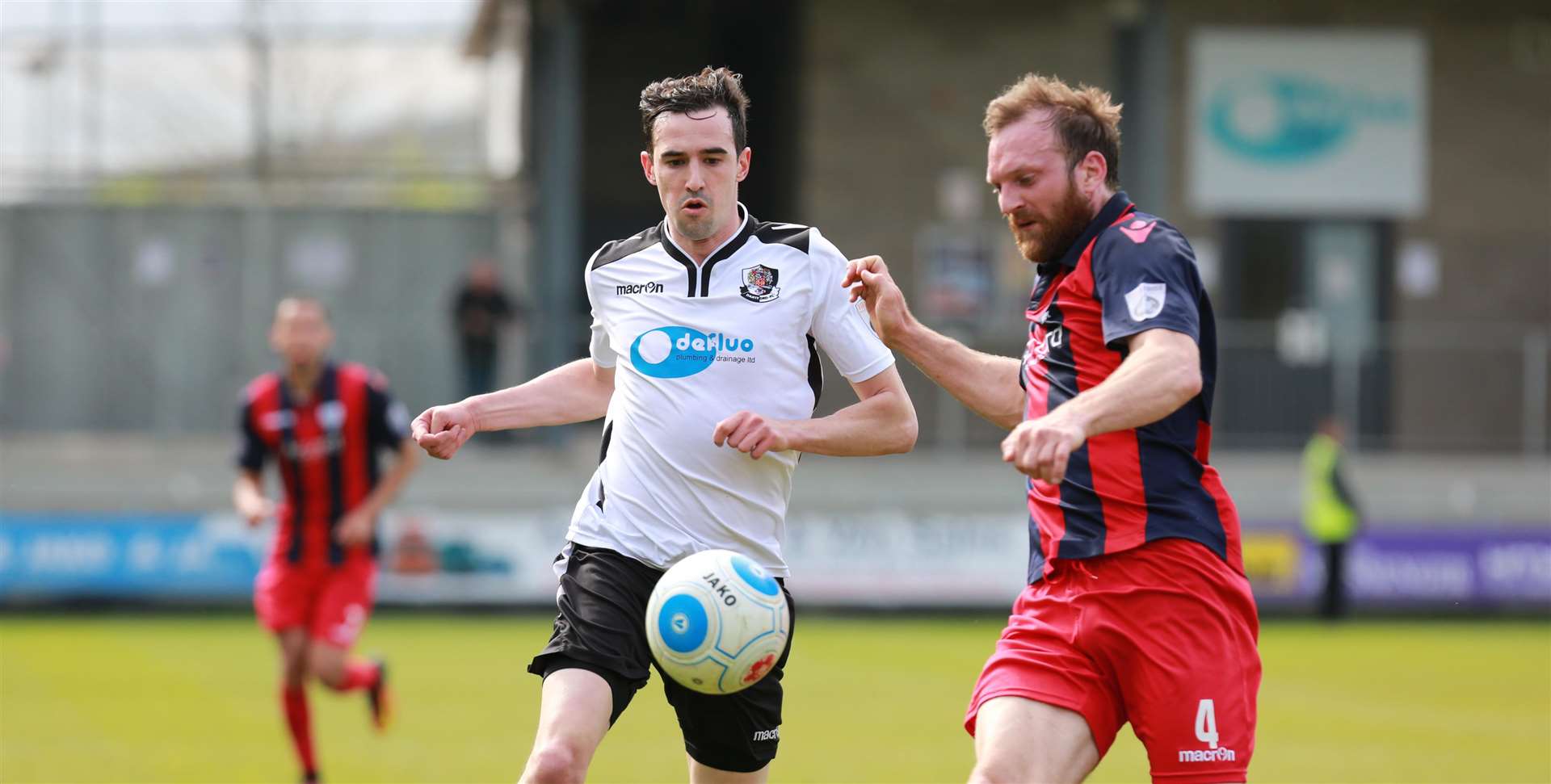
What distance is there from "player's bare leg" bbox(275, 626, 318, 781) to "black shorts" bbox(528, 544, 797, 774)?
164 inches

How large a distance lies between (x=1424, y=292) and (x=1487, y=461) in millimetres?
3694

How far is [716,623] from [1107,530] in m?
1.05

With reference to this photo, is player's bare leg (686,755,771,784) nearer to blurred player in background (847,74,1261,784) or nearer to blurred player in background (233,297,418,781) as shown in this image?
blurred player in background (847,74,1261,784)

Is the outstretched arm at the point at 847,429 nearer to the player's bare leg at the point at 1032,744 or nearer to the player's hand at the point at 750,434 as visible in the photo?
the player's hand at the point at 750,434

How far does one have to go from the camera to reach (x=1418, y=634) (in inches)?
722

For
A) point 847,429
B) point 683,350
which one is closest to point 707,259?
point 683,350

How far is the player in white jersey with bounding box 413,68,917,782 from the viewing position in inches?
217

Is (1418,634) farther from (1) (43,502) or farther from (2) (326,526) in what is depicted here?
(1) (43,502)

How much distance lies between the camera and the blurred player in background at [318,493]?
9.67 m

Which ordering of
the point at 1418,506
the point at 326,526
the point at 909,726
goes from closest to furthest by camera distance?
1. the point at 326,526
2. the point at 909,726
3. the point at 1418,506

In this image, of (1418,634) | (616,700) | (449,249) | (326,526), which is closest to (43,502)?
(449,249)

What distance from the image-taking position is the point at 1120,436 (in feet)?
16.5

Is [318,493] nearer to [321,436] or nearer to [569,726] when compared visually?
[321,436]

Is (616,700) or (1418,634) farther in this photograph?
(1418,634)
